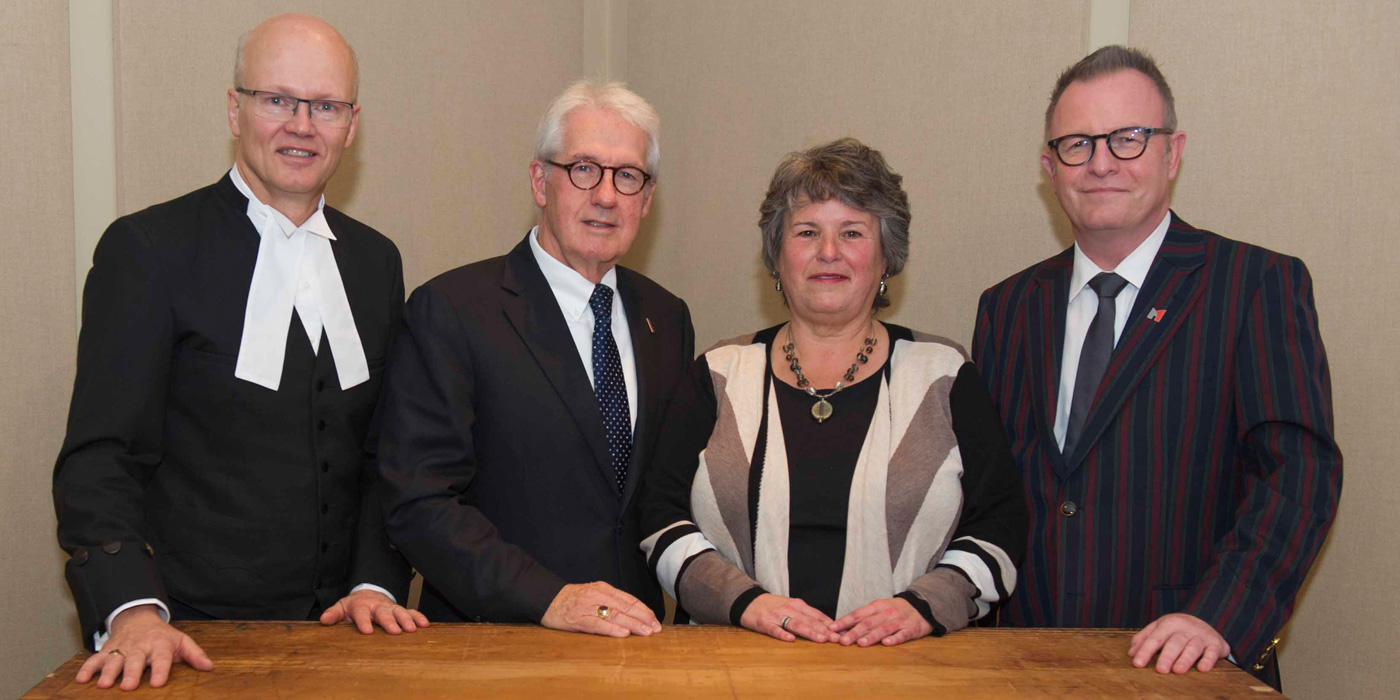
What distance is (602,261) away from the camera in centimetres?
263

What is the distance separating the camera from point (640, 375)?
2.63m

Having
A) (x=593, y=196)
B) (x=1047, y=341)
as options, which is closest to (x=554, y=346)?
(x=593, y=196)

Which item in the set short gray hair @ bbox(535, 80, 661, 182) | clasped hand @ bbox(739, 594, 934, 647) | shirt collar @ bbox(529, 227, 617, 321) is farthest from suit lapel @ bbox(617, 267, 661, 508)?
clasped hand @ bbox(739, 594, 934, 647)

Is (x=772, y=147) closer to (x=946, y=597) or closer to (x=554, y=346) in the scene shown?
(x=554, y=346)

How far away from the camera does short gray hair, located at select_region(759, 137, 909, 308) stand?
2.50 meters

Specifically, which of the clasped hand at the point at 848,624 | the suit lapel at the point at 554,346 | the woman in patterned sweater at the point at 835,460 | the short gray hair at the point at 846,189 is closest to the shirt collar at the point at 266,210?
the suit lapel at the point at 554,346

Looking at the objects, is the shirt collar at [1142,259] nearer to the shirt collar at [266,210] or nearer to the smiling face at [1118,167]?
the smiling face at [1118,167]

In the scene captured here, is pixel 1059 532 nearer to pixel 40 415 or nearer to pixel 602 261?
pixel 602 261

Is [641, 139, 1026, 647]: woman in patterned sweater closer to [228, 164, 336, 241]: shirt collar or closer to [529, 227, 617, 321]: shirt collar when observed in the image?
[529, 227, 617, 321]: shirt collar

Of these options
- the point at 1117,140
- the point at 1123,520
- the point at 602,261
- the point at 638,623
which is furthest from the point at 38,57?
the point at 1123,520

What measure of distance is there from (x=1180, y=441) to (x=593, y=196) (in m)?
1.48

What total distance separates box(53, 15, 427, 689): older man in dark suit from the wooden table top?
0.20 m

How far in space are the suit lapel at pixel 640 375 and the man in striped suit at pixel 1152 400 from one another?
916mm

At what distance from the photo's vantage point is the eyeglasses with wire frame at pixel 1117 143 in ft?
8.04
